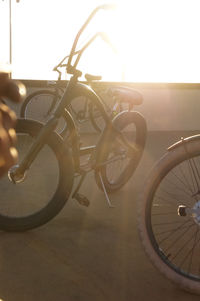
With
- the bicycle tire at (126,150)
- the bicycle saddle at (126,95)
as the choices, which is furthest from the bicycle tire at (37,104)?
the bicycle saddle at (126,95)

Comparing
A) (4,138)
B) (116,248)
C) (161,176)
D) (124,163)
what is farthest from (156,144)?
(4,138)

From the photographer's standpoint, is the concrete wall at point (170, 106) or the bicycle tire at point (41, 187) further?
the concrete wall at point (170, 106)

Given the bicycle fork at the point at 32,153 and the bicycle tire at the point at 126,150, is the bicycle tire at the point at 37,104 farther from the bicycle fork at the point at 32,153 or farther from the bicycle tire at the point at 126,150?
the bicycle fork at the point at 32,153

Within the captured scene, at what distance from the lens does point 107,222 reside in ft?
11.1

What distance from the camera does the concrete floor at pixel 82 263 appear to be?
2346 mm

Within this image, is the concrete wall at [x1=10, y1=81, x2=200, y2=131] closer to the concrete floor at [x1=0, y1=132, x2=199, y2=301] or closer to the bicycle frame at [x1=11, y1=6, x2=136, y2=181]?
the concrete floor at [x1=0, y1=132, x2=199, y2=301]

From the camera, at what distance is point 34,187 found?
3.32 metres

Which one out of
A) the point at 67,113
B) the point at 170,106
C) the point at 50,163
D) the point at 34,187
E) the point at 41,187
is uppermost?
the point at 67,113

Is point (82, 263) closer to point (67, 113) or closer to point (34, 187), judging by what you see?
point (34, 187)

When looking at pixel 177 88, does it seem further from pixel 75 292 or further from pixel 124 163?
pixel 75 292

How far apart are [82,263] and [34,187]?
81 centimetres

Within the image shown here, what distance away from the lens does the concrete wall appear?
29.8 feet

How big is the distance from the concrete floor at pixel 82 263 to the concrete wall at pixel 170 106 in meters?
5.58

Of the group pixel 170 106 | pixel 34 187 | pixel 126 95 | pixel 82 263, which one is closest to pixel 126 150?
pixel 126 95
